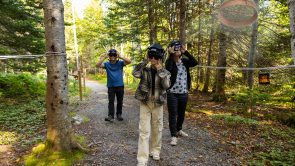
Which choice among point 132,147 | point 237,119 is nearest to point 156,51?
point 132,147

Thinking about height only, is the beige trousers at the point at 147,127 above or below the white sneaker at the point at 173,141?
above

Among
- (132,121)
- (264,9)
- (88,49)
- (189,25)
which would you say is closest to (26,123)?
(132,121)

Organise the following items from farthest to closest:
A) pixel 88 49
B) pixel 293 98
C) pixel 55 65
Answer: pixel 88 49, pixel 293 98, pixel 55 65

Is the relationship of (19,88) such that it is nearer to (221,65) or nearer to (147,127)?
(221,65)

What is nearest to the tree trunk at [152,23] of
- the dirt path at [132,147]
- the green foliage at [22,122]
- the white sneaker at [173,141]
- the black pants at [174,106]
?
the green foliage at [22,122]

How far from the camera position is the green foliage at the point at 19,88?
1219cm

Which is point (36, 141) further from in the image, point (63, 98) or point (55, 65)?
point (55, 65)

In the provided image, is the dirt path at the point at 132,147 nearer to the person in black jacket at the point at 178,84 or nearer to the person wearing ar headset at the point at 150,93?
the person in black jacket at the point at 178,84

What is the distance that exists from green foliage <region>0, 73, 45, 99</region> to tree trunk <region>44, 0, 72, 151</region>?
8548mm

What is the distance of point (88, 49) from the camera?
43.0 metres

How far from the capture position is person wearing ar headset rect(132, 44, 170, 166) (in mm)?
4207

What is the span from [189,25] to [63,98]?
10888 mm

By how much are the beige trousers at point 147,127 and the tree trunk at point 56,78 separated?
1341mm

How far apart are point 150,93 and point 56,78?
157cm
